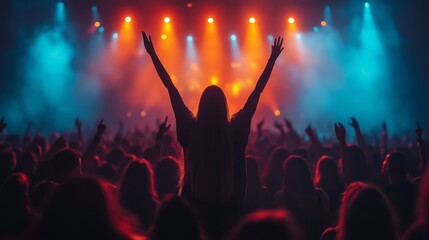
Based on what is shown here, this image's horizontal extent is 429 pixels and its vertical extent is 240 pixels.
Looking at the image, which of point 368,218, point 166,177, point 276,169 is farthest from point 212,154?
point 276,169

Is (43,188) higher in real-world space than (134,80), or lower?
lower

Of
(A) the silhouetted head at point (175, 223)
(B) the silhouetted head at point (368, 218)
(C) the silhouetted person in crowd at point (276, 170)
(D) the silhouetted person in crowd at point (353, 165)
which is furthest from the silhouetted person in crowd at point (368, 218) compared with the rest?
(C) the silhouetted person in crowd at point (276, 170)

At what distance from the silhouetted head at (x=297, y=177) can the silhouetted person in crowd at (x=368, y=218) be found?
175cm

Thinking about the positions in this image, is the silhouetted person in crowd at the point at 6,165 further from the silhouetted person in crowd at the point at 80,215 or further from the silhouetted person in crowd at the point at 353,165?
the silhouetted person in crowd at the point at 353,165

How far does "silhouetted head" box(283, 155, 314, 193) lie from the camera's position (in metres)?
4.25

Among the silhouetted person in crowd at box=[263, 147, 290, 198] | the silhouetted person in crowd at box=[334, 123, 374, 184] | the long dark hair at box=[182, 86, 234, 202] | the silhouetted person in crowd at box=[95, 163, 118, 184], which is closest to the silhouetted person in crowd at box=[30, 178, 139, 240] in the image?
the long dark hair at box=[182, 86, 234, 202]

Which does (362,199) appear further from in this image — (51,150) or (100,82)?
(100,82)

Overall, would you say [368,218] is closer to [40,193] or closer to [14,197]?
[14,197]

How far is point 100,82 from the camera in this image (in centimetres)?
2548

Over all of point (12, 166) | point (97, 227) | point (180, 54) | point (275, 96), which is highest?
point (180, 54)

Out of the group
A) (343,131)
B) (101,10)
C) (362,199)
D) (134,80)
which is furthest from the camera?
(134,80)

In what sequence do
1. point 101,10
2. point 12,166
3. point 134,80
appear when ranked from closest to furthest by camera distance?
point 12,166 < point 101,10 < point 134,80

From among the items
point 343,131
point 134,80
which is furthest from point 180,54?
point 343,131

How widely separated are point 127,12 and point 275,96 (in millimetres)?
13093
